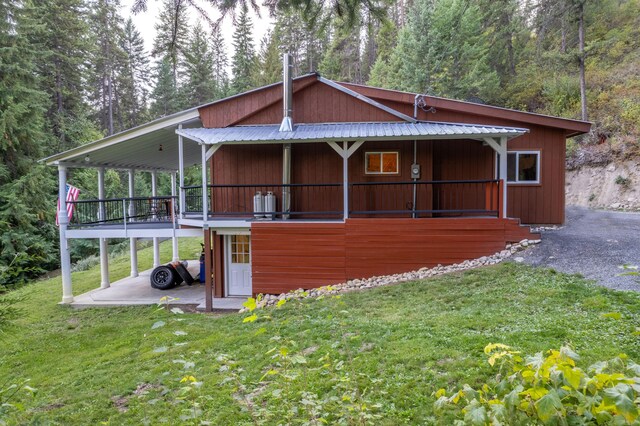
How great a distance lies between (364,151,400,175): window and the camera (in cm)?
966

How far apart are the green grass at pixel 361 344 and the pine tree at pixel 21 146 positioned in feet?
39.2

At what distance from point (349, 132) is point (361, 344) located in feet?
17.2

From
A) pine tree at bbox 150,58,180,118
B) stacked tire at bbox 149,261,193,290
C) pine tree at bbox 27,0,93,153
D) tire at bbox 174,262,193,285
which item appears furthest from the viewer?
pine tree at bbox 150,58,180,118

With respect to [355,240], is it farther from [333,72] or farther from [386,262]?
[333,72]

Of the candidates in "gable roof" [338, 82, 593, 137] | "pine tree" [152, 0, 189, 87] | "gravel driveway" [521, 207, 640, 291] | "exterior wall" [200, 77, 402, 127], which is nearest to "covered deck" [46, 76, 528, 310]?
"exterior wall" [200, 77, 402, 127]

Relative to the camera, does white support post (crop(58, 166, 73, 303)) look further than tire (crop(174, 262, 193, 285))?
No

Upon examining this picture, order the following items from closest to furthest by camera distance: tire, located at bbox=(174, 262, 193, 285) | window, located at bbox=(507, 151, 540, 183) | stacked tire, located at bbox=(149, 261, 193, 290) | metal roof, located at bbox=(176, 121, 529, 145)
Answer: metal roof, located at bbox=(176, 121, 529, 145)
window, located at bbox=(507, 151, 540, 183)
stacked tire, located at bbox=(149, 261, 193, 290)
tire, located at bbox=(174, 262, 193, 285)

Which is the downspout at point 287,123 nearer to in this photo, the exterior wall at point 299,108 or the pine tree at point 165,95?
the exterior wall at point 299,108

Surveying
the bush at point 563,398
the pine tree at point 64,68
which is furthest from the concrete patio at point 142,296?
the pine tree at point 64,68

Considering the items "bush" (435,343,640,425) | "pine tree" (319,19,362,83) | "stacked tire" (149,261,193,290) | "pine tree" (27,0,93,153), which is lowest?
"stacked tire" (149,261,193,290)

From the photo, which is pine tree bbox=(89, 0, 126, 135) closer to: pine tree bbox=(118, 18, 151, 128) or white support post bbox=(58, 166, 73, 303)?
pine tree bbox=(118, 18, 151, 128)

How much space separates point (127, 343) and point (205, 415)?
148 inches

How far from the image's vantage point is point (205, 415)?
3424 millimetres

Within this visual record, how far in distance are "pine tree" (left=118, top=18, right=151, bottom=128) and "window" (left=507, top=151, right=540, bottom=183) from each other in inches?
1216
